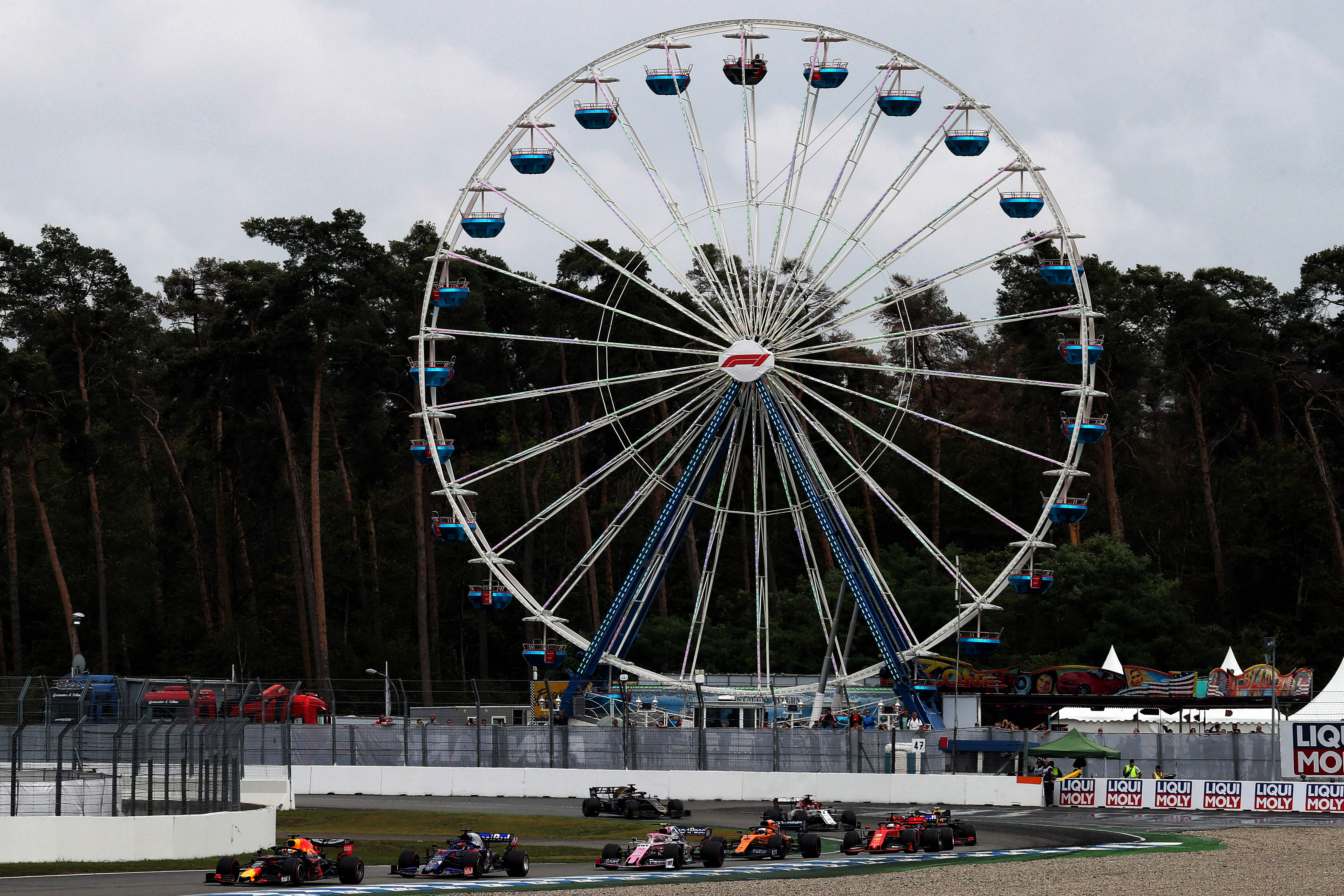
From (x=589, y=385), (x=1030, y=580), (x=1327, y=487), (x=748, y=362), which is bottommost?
(x=1030, y=580)

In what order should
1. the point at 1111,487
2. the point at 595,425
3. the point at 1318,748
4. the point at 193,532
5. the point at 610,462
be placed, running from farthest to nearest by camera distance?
the point at 193,532
the point at 1111,487
the point at 610,462
the point at 595,425
the point at 1318,748

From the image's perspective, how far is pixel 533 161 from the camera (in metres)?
53.1

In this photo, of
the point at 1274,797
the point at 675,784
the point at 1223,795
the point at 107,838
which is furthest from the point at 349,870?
the point at 1274,797

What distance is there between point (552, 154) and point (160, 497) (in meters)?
51.6

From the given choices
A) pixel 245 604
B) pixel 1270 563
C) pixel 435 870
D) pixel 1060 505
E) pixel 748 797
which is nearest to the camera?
pixel 435 870

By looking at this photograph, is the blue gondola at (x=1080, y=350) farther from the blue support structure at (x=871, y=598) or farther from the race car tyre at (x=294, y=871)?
the race car tyre at (x=294, y=871)

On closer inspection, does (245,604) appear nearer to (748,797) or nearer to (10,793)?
(748,797)

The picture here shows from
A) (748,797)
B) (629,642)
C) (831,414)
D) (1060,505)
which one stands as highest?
(831,414)

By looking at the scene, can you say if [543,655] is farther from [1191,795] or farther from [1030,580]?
[1191,795]

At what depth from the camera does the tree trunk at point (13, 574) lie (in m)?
76.4

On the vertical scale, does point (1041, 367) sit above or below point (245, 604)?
above

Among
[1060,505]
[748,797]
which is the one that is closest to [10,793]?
[748,797]

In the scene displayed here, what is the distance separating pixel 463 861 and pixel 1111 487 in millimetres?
58892

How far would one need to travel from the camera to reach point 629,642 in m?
56.2
